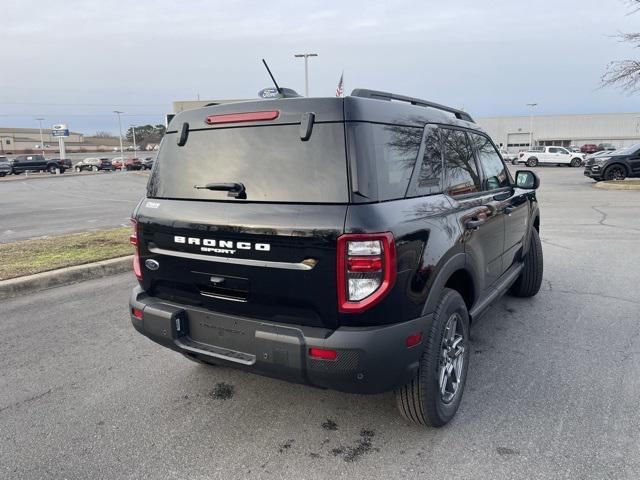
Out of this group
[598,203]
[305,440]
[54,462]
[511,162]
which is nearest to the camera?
[54,462]

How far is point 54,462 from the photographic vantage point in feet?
8.71

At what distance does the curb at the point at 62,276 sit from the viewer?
5.48 metres

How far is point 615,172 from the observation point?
2042cm

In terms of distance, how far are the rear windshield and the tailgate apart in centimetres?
8

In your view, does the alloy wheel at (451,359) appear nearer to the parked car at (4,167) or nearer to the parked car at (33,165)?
the parked car at (4,167)

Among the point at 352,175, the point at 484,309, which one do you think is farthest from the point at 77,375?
the point at 484,309

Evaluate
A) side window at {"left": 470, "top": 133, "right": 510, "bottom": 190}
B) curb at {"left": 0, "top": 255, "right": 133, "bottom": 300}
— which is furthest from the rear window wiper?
curb at {"left": 0, "top": 255, "right": 133, "bottom": 300}

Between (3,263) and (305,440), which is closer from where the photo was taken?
(305,440)

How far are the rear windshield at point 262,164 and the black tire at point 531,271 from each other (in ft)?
11.4

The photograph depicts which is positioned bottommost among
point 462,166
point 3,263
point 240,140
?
point 3,263

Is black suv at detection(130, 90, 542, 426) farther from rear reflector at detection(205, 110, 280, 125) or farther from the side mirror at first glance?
the side mirror

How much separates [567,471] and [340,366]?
131 centimetres

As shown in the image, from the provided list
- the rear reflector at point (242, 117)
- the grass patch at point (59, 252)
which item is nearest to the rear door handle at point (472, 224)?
the rear reflector at point (242, 117)

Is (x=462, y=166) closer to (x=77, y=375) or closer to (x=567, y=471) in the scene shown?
(x=567, y=471)
